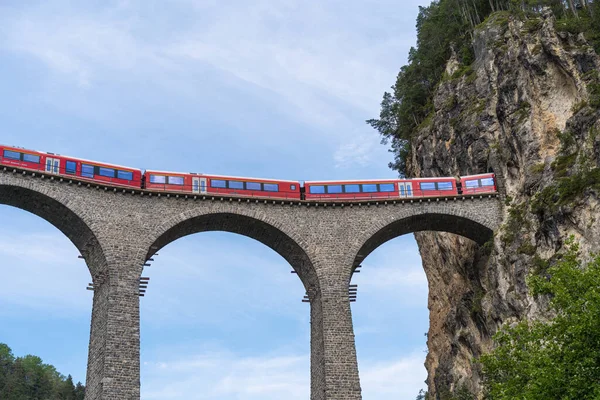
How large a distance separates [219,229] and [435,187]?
583 inches

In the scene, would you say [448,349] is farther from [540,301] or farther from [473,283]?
[540,301]

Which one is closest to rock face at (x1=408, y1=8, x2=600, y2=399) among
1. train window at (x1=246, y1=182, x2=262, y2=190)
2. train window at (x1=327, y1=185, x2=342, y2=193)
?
train window at (x1=327, y1=185, x2=342, y2=193)

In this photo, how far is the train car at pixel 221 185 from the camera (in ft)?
138

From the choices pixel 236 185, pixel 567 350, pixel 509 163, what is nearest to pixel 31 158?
pixel 236 185

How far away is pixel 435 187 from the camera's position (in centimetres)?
4531

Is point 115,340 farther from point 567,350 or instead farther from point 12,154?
point 567,350

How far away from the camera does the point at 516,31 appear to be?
1938 inches

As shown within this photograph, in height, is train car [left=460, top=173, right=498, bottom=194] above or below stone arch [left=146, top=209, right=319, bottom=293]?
above

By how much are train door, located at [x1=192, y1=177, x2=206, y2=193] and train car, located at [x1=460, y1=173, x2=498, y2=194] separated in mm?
17486

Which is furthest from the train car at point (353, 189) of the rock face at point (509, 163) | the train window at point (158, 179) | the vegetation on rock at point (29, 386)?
the vegetation on rock at point (29, 386)

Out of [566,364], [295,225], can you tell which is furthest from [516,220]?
[566,364]

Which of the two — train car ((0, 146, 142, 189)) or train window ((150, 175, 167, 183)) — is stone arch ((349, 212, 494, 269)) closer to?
train window ((150, 175, 167, 183))

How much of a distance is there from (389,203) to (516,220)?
26.8 feet

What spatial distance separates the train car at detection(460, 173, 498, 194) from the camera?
149 ft
